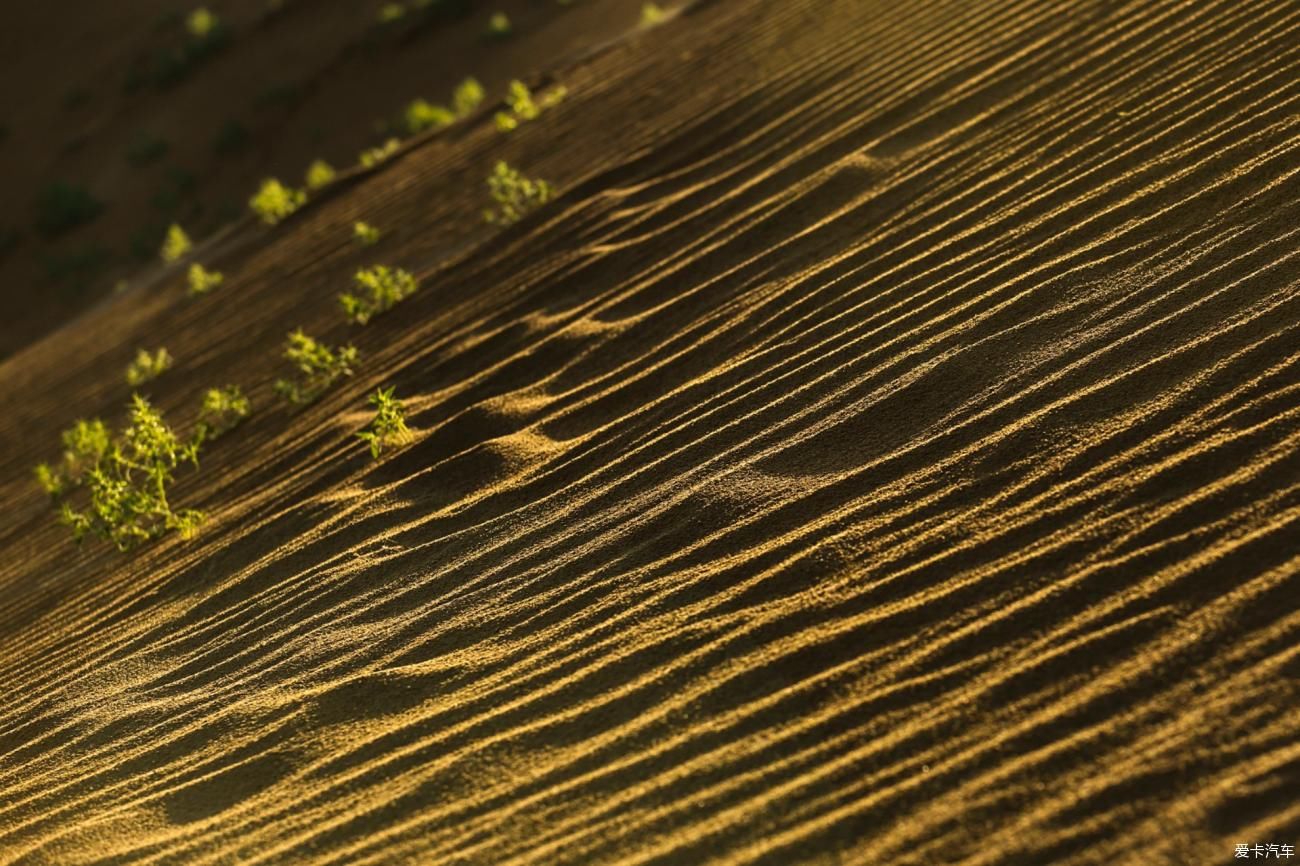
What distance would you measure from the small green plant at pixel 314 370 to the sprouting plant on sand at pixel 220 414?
20 cm

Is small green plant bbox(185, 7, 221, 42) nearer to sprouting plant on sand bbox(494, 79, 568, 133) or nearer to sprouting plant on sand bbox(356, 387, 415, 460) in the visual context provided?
sprouting plant on sand bbox(494, 79, 568, 133)

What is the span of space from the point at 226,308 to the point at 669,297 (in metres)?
3.79

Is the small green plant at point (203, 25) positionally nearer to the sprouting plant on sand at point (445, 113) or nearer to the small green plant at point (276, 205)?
the sprouting plant on sand at point (445, 113)

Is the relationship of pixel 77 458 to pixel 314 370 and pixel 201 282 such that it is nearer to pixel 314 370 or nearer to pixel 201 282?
pixel 314 370

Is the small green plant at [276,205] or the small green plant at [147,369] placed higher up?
the small green plant at [276,205]

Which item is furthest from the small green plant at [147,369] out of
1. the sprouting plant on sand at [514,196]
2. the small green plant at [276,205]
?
the small green plant at [276,205]

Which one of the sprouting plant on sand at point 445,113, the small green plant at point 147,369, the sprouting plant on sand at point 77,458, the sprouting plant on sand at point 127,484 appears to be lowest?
the sprouting plant on sand at point 127,484

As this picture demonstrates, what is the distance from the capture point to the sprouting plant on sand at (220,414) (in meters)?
5.30

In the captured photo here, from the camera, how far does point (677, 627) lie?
2.92 metres

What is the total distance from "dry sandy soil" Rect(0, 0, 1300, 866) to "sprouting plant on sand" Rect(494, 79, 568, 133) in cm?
236

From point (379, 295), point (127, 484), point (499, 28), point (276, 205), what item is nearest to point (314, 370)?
point (379, 295)

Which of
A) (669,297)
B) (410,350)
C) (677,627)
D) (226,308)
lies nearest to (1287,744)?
(677,627)

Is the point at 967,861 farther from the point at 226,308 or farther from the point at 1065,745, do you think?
the point at 226,308

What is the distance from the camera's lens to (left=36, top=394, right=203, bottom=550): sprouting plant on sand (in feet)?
14.9
